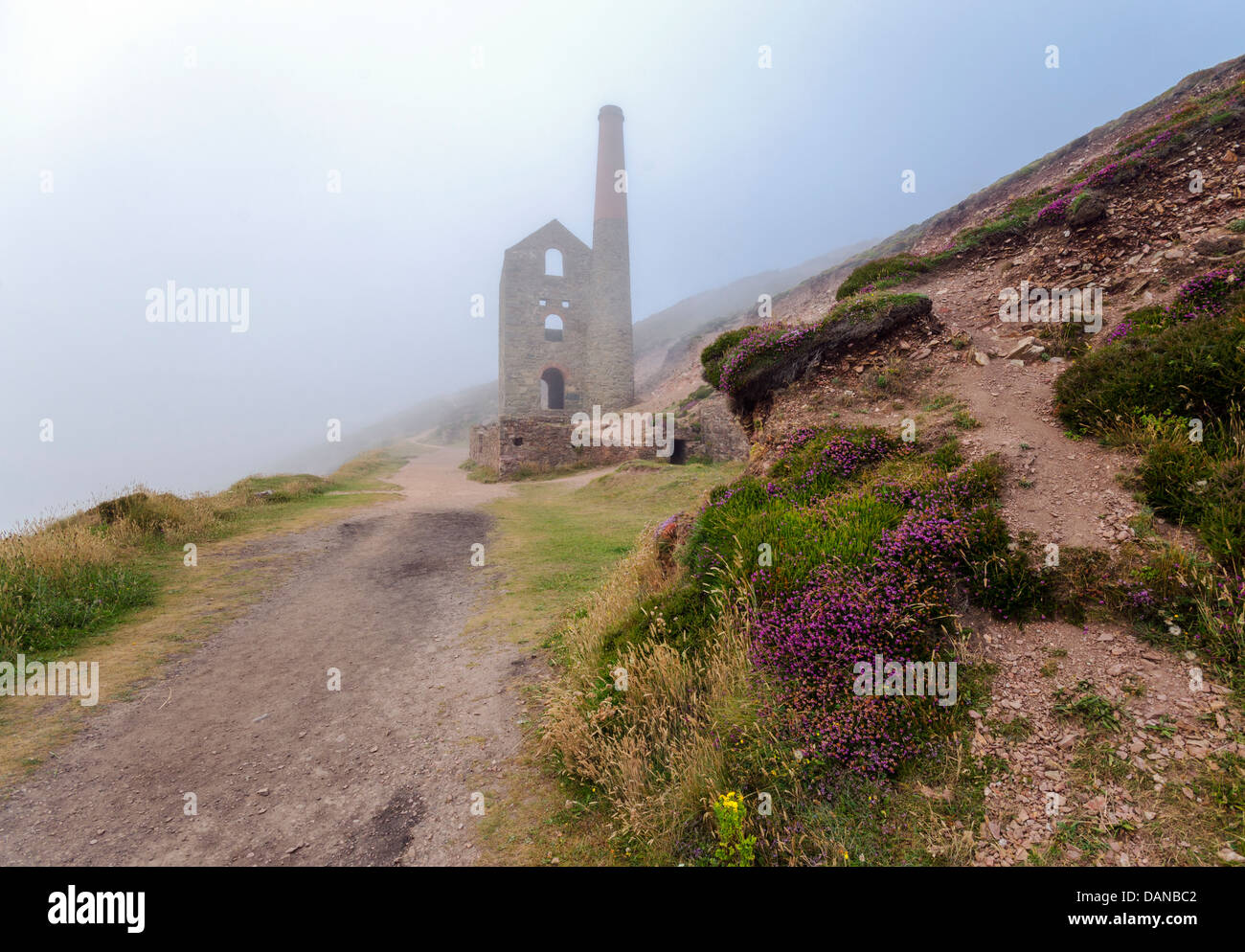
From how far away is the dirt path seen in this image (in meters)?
3.53

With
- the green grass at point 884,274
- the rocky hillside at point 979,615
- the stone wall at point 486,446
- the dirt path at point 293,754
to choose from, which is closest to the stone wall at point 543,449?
the stone wall at point 486,446

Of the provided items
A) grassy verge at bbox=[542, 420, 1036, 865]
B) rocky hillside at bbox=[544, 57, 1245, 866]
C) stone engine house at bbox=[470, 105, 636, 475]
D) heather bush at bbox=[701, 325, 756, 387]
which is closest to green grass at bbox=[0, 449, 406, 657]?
rocky hillside at bbox=[544, 57, 1245, 866]

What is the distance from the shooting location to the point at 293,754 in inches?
179

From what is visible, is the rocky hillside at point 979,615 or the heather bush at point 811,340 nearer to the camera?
the rocky hillside at point 979,615

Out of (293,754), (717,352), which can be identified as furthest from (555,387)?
(293,754)

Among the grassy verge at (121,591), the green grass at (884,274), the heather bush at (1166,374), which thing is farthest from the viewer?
the green grass at (884,274)

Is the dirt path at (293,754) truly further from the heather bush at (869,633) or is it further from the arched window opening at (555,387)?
the arched window opening at (555,387)

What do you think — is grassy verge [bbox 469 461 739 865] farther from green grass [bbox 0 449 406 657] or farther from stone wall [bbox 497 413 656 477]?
green grass [bbox 0 449 406 657]

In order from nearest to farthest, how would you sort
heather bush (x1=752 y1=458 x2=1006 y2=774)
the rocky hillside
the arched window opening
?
the rocky hillside → heather bush (x1=752 y1=458 x2=1006 y2=774) → the arched window opening

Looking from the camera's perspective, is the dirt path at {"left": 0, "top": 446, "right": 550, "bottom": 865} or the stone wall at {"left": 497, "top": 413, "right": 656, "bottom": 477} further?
the stone wall at {"left": 497, "top": 413, "right": 656, "bottom": 477}

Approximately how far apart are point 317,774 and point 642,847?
9.79 ft

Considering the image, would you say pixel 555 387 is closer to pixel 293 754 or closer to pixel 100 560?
pixel 100 560

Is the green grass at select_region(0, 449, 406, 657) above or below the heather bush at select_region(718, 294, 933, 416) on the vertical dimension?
below

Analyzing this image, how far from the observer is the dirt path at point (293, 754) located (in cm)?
353
